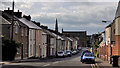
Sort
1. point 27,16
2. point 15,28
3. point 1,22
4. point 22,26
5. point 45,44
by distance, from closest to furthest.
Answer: point 1,22 → point 15,28 → point 22,26 → point 27,16 → point 45,44

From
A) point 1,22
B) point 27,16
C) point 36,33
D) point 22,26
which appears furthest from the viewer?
point 27,16

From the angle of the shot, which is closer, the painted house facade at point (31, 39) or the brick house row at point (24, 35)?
the brick house row at point (24, 35)

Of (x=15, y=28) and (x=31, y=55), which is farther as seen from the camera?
(x=31, y=55)

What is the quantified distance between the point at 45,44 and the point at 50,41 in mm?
8635

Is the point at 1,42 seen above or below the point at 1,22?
below

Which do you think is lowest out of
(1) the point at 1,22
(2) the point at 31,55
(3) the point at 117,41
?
(2) the point at 31,55

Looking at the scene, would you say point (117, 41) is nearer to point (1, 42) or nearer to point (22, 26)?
point (1, 42)

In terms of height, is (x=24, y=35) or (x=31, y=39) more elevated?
(x=24, y=35)

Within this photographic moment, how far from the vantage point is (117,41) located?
1342 inches

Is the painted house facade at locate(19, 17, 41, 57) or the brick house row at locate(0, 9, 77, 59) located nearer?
the brick house row at locate(0, 9, 77, 59)

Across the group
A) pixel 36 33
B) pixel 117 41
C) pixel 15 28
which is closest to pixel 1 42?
pixel 15 28

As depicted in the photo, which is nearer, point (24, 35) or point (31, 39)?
point (24, 35)

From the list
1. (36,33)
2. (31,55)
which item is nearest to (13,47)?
(31,55)

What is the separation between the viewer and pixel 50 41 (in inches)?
2987
